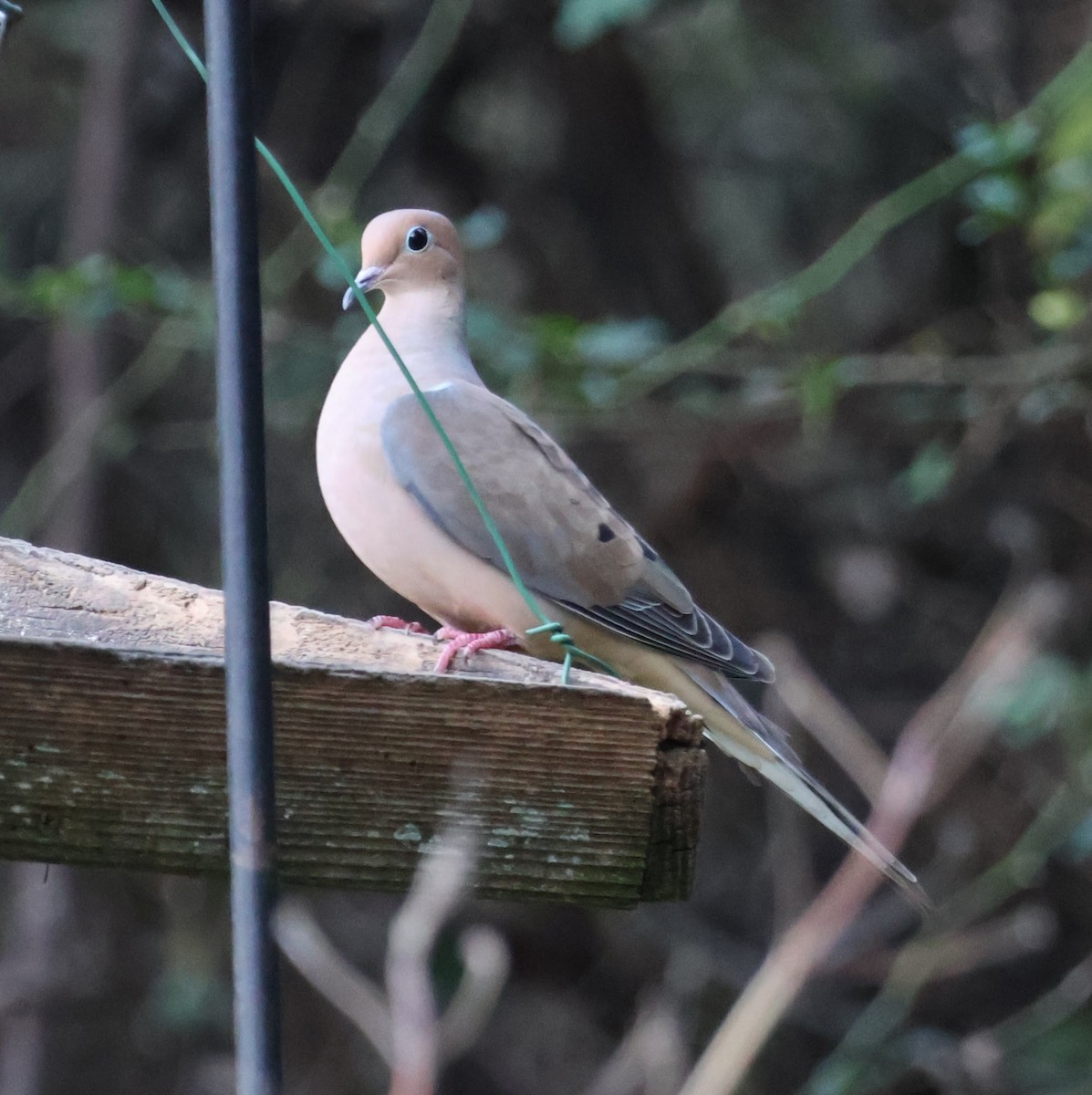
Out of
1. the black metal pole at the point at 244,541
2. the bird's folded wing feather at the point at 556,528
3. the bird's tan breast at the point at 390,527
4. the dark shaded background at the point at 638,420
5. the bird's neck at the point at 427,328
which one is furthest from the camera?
the dark shaded background at the point at 638,420

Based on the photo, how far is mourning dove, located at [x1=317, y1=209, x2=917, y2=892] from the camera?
2.61 m

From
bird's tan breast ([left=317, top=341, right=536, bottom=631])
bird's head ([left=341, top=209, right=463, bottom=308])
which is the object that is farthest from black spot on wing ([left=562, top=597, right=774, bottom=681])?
bird's head ([left=341, top=209, right=463, bottom=308])

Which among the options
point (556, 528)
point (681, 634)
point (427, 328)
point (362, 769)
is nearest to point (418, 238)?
point (427, 328)

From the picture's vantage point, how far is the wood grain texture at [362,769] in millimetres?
1495

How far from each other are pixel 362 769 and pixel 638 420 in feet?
9.96

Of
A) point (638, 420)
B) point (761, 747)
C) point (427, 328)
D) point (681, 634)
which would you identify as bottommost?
point (761, 747)

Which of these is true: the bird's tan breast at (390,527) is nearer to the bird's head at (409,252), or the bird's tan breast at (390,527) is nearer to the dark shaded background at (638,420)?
the bird's head at (409,252)

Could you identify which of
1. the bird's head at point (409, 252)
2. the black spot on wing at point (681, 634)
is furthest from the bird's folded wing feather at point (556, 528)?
the bird's head at point (409, 252)

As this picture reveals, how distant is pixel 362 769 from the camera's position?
1540mm

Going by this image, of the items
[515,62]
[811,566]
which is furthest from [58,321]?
[811,566]

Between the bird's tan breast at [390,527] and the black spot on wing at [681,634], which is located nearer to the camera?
the bird's tan breast at [390,527]

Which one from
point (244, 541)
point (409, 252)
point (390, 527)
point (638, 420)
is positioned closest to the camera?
point (244, 541)

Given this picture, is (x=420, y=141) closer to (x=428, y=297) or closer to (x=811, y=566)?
(x=811, y=566)

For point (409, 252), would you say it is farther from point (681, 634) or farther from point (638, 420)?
point (638, 420)
